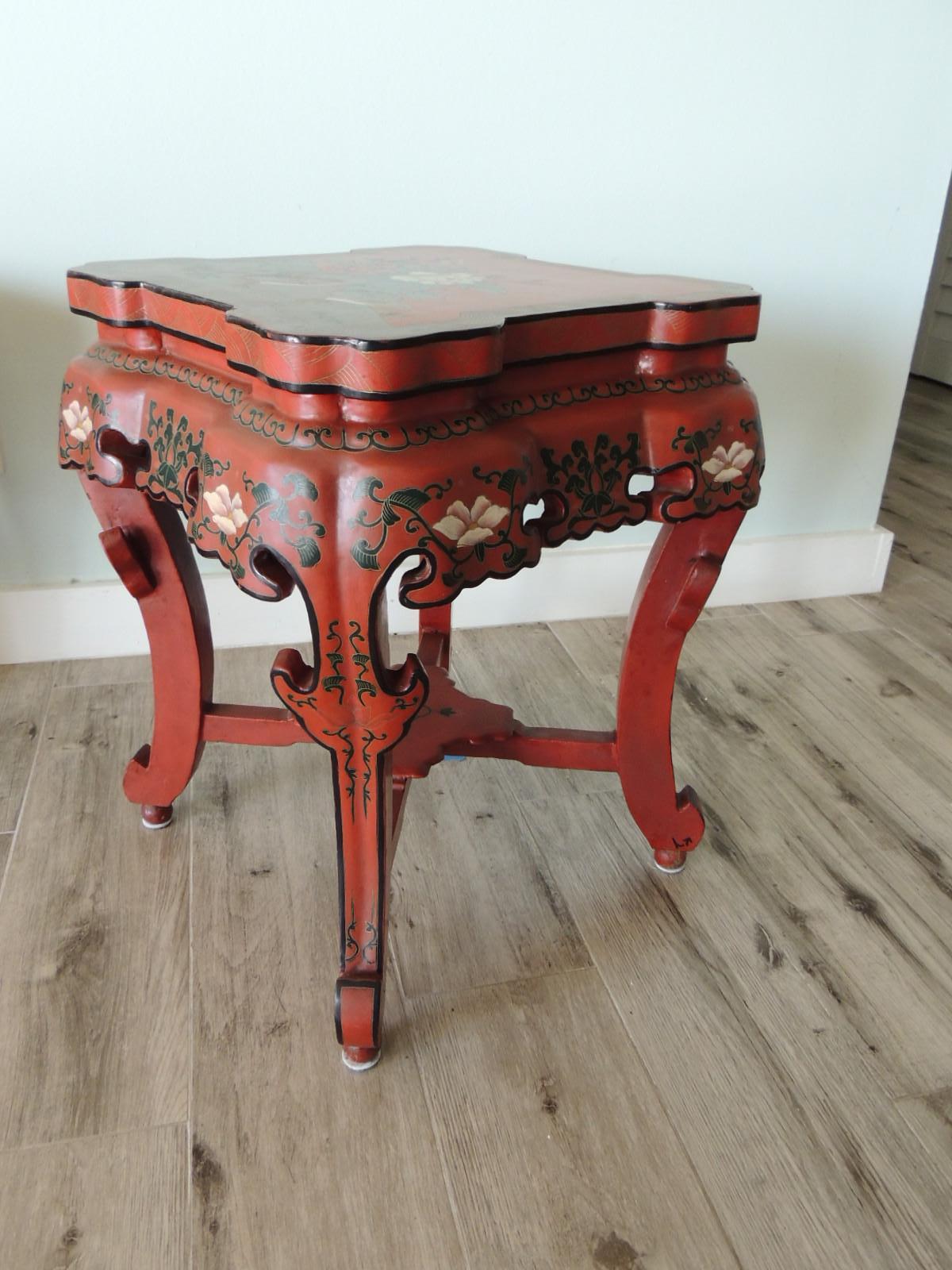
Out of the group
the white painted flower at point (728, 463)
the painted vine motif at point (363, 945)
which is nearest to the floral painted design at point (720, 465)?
the white painted flower at point (728, 463)

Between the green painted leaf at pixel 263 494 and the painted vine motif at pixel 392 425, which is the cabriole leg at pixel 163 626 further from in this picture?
the green painted leaf at pixel 263 494

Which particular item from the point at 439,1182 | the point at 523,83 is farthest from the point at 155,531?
the point at 523,83

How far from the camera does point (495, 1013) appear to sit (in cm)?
88

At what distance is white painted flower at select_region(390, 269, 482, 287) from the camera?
2.60 feet

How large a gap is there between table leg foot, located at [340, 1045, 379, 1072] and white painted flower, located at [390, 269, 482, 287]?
1.95 ft

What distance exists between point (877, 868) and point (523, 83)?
101 centimetres

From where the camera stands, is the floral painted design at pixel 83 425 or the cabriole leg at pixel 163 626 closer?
the floral painted design at pixel 83 425

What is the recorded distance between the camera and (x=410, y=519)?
622 mm

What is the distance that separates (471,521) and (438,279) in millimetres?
272

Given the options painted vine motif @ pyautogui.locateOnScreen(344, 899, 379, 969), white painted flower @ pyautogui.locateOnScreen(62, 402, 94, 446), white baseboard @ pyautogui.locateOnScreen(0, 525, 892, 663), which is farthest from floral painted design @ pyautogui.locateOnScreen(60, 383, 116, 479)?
white baseboard @ pyautogui.locateOnScreen(0, 525, 892, 663)

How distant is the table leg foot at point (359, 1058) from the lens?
818mm

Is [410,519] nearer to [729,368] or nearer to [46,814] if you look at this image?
[729,368]

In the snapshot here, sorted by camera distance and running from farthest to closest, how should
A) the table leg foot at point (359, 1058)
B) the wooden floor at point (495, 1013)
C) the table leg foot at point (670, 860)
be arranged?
the table leg foot at point (670, 860)
the table leg foot at point (359, 1058)
the wooden floor at point (495, 1013)

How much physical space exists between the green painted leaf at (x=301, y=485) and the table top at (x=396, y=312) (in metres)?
0.05
